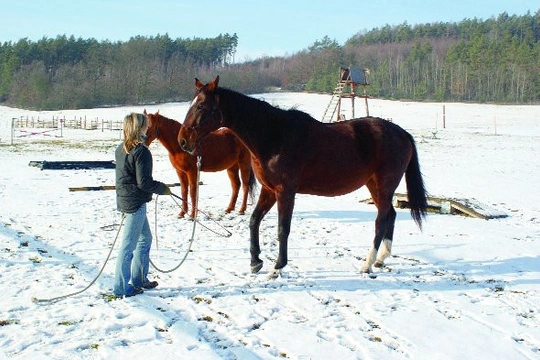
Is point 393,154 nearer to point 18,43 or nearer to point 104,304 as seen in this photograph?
point 104,304

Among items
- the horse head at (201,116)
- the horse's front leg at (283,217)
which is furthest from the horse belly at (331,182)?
the horse head at (201,116)

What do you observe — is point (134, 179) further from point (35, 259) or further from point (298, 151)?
point (35, 259)

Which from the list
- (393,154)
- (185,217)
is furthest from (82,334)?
(185,217)

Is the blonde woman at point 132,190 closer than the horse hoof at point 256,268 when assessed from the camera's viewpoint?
Yes

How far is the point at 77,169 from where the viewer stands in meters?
17.2

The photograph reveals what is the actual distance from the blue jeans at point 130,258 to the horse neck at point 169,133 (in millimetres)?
4260

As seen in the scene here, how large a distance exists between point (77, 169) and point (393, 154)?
13983 millimetres

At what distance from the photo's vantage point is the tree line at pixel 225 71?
256 ft

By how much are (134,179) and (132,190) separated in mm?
120

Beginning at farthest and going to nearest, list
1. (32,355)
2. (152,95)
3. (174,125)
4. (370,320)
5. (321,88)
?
(321,88) < (152,95) < (174,125) < (370,320) < (32,355)

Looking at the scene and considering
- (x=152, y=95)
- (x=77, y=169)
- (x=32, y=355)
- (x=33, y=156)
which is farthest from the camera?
(x=152, y=95)

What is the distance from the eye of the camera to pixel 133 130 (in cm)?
482

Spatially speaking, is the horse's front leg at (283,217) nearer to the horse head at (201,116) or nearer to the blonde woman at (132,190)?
the horse head at (201,116)

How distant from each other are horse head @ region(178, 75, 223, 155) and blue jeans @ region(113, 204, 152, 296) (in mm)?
1037
